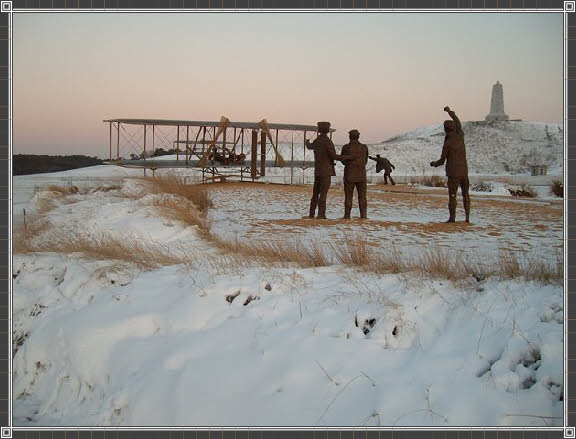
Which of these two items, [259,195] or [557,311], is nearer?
[557,311]

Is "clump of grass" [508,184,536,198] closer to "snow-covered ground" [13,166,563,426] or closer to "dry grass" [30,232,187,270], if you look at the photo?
"snow-covered ground" [13,166,563,426]

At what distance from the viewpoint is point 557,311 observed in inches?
170

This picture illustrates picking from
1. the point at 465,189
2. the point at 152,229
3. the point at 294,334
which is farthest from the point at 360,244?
the point at 465,189

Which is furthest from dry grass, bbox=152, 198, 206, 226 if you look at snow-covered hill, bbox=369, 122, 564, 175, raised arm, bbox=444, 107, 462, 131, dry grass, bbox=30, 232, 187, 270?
snow-covered hill, bbox=369, 122, 564, 175

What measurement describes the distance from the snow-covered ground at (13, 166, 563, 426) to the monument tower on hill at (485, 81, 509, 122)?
5896 centimetres

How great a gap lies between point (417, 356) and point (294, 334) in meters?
1.13

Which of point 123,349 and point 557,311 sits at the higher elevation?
point 557,311

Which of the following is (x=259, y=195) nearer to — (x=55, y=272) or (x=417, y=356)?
(x=55, y=272)

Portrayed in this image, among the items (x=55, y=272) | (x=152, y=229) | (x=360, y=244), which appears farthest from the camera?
(x=152, y=229)

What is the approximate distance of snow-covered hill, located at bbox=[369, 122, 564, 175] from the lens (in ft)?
201

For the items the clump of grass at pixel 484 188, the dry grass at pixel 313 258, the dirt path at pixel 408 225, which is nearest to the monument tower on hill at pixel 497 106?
the clump of grass at pixel 484 188

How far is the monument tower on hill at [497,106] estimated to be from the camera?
58.8 m

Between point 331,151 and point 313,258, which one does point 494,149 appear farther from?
point 313,258

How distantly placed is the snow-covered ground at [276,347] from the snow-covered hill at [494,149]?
53.8 m
